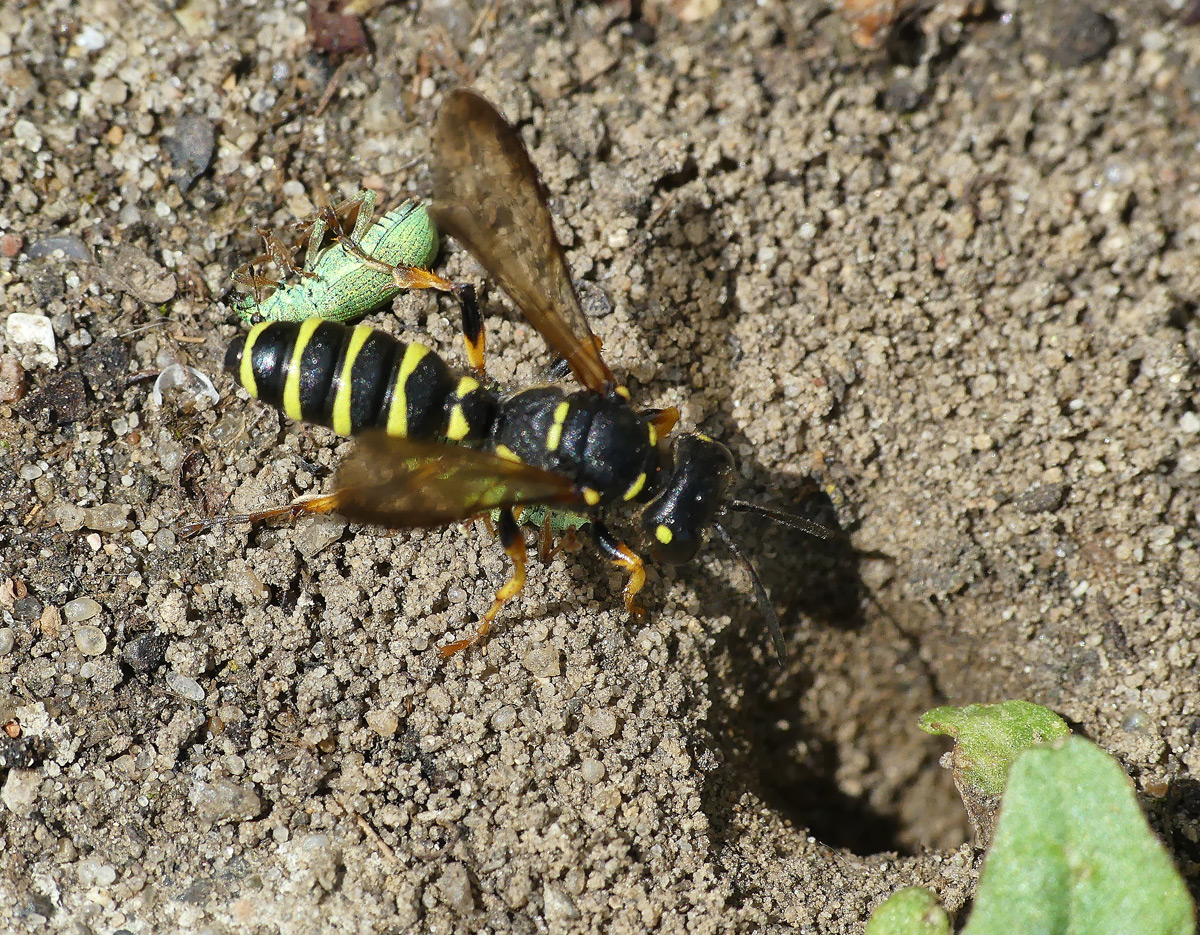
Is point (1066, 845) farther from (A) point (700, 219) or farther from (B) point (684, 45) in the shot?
(B) point (684, 45)

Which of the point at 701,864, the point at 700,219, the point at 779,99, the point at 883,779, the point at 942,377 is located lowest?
the point at 883,779

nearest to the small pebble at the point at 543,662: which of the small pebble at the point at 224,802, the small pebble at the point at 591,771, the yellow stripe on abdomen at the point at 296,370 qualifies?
the small pebble at the point at 591,771

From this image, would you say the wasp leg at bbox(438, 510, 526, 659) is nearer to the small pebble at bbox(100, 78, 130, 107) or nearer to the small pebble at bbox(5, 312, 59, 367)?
the small pebble at bbox(5, 312, 59, 367)

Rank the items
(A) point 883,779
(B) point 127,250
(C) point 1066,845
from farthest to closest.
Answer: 1. (A) point 883,779
2. (B) point 127,250
3. (C) point 1066,845

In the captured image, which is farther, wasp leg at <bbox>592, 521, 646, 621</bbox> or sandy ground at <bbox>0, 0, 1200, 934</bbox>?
wasp leg at <bbox>592, 521, 646, 621</bbox>

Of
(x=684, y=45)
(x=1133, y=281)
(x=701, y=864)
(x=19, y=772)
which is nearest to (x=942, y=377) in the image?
(x=1133, y=281)

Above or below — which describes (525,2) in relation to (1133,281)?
above

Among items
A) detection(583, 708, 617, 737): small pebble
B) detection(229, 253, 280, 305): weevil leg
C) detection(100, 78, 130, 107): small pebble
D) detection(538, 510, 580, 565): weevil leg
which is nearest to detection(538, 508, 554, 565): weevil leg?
detection(538, 510, 580, 565): weevil leg
